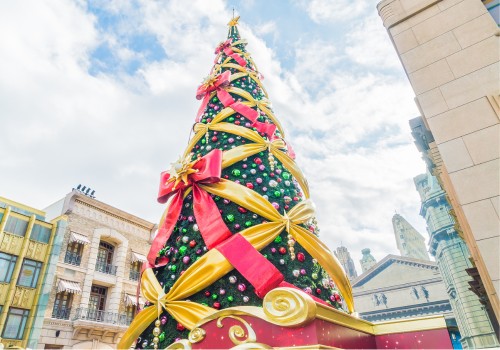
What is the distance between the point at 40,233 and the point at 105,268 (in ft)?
11.5

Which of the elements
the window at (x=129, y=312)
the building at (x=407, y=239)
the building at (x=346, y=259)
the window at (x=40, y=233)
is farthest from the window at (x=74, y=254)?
the building at (x=407, y=239)

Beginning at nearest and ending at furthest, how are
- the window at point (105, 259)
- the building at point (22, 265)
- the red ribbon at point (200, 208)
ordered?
the red ribbon at point (200, 208)
the building at point (22, 265)
the window at point (105, 259)

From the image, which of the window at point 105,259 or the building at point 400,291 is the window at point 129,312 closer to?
the window at point 105,259

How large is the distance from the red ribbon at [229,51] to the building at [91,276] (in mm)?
13838

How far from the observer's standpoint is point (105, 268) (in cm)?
1566

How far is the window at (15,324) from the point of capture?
40.1 feet

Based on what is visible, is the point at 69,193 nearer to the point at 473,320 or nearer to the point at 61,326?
the point at 61,326

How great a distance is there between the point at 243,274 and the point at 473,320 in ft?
81.6

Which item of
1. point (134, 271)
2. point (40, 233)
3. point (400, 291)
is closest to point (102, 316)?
point (134, 271)

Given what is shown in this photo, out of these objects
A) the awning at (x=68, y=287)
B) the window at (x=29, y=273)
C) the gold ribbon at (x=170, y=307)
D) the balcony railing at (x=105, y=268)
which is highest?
the balcony railing at (x=105, y=268)

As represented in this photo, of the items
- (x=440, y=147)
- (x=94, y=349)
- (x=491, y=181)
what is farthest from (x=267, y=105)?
(x=94, y=349)

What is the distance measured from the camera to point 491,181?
10.4 ft

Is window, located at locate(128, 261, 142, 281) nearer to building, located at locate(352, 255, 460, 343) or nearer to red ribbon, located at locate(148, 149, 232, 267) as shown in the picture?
red ribbon, located at locate(148, 149, 232, 267)

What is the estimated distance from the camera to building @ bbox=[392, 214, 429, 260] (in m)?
66.4
